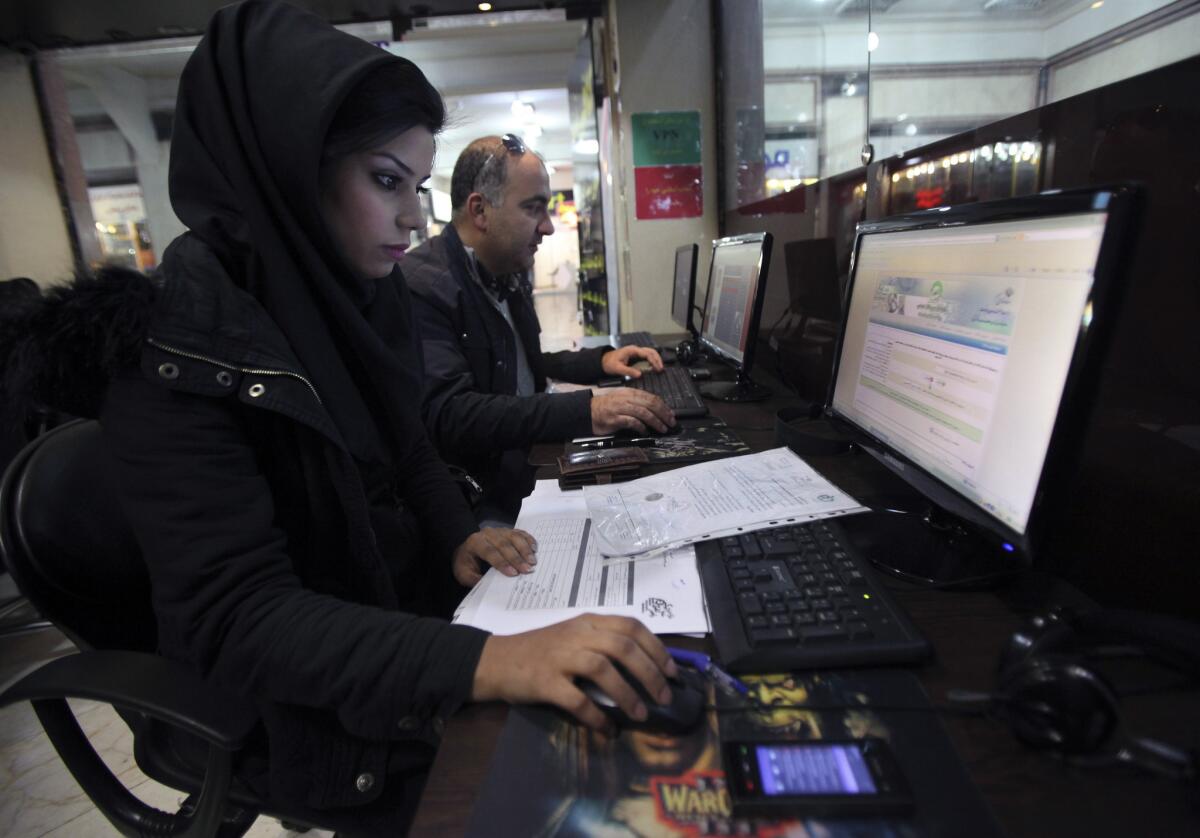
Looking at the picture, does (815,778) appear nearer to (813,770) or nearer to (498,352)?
(813,770)

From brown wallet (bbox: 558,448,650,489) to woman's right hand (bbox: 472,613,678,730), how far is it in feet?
1.67

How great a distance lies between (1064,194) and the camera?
1.67 ft

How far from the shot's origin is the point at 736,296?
1.71m

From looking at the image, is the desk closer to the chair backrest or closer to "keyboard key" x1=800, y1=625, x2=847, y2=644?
"keyboard key" x1=800, y1=625, x2=847, y2=644

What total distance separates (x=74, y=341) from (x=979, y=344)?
36.8 inches

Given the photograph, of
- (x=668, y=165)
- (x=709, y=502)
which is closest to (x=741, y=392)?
(x=709, y=502)

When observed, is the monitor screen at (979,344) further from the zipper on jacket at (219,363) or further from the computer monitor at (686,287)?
the computer monitor at (686,287)

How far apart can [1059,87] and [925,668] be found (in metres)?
0.80

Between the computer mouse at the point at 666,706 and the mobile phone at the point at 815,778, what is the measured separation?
0.13 feet

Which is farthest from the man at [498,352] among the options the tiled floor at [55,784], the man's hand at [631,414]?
the tiled floor at [55,784]

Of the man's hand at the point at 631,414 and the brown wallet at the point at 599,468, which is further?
the man's hand at the point at 631,414

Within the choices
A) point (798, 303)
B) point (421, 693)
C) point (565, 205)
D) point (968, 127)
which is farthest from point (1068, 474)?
point (565, 205)

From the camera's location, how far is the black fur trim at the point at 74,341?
0.64 meters

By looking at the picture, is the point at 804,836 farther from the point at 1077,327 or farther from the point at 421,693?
the point at 1077,327
